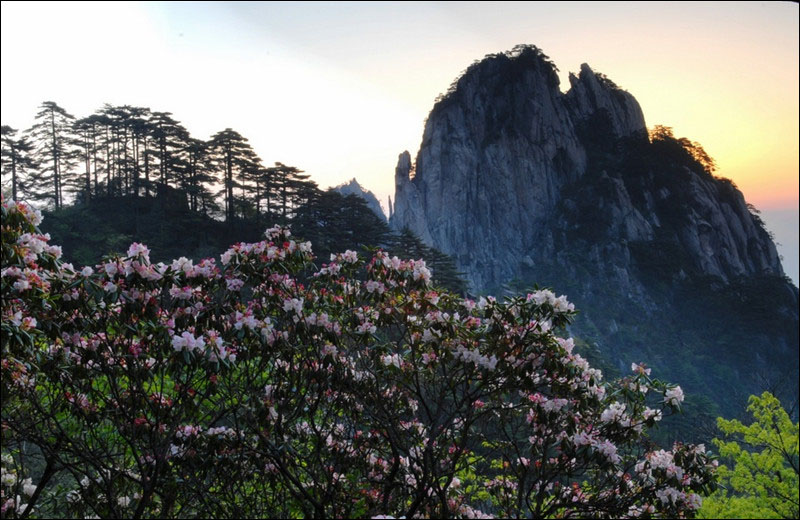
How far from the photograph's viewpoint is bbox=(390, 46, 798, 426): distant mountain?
74438 mm

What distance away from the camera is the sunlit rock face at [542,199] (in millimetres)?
78688

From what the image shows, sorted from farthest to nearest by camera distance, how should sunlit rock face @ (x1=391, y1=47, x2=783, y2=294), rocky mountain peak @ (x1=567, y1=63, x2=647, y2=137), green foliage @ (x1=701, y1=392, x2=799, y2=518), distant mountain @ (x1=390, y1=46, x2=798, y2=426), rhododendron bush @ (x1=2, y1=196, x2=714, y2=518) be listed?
rocky mountain peak @ (x1=567, y1=63, x2=647, y2=137), sunlit rock face @ (x1=391, y1=47, x2=783, y2=294), distant mountain @ (x1=390, y1=46, x2=798, y2=426), green foliage @ (x1=701, y1=392, x2=799, y2=518), rhododendron bush @ (x1=2, y1=196, x2=714, y2=518)

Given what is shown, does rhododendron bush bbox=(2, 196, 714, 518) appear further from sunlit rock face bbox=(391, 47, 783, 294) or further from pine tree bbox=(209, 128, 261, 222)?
sunlit rock face bbox=(391, 47, 783, 294)

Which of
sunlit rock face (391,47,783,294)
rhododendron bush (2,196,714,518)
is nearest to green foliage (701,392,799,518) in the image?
rhododendron bush (2,196,714,518)

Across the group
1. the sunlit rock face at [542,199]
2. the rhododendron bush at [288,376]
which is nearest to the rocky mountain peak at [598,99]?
the sunlit rock face at [542,199]

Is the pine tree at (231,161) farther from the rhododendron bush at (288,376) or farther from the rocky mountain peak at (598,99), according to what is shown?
the rocky mountain peak at (598,99)

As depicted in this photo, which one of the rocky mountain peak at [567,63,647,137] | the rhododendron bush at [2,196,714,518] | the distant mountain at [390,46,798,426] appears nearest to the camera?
the rhododendron bush at [2,196,714,518]

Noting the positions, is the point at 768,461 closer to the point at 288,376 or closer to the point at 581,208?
the point at 288,376

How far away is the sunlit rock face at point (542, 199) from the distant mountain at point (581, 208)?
6.7 inches

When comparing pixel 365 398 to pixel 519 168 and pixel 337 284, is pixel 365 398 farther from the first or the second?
pixel 519 168

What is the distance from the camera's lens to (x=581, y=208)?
8119 centimetres

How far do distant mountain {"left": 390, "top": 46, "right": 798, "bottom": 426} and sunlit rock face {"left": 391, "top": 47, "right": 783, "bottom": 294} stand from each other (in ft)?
0.56

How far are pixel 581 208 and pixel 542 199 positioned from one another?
565 centimetres

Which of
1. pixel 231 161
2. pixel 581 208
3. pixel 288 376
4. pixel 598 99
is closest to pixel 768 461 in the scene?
pixel 288 376
